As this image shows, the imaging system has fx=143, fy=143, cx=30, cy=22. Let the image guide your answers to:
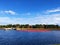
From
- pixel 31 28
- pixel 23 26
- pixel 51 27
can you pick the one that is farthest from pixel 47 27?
pixel 23 26

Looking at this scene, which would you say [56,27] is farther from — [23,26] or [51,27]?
[23,26]

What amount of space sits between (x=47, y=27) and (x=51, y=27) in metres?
3.80

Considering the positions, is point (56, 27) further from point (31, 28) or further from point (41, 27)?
point (31, 28)

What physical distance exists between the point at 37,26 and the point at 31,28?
6929 mm

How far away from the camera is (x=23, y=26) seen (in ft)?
367

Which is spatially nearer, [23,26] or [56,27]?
[56,27]

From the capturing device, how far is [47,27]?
99.8 metres

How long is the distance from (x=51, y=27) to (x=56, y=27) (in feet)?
12.4

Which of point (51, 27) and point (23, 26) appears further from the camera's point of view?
point (23, 26)

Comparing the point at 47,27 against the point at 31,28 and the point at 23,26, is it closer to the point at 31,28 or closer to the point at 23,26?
the point at 31,28

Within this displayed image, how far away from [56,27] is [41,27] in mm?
10714

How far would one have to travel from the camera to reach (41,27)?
103 m

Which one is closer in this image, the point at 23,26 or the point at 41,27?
the point at 41,27

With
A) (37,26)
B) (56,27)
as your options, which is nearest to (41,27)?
(37,26)
